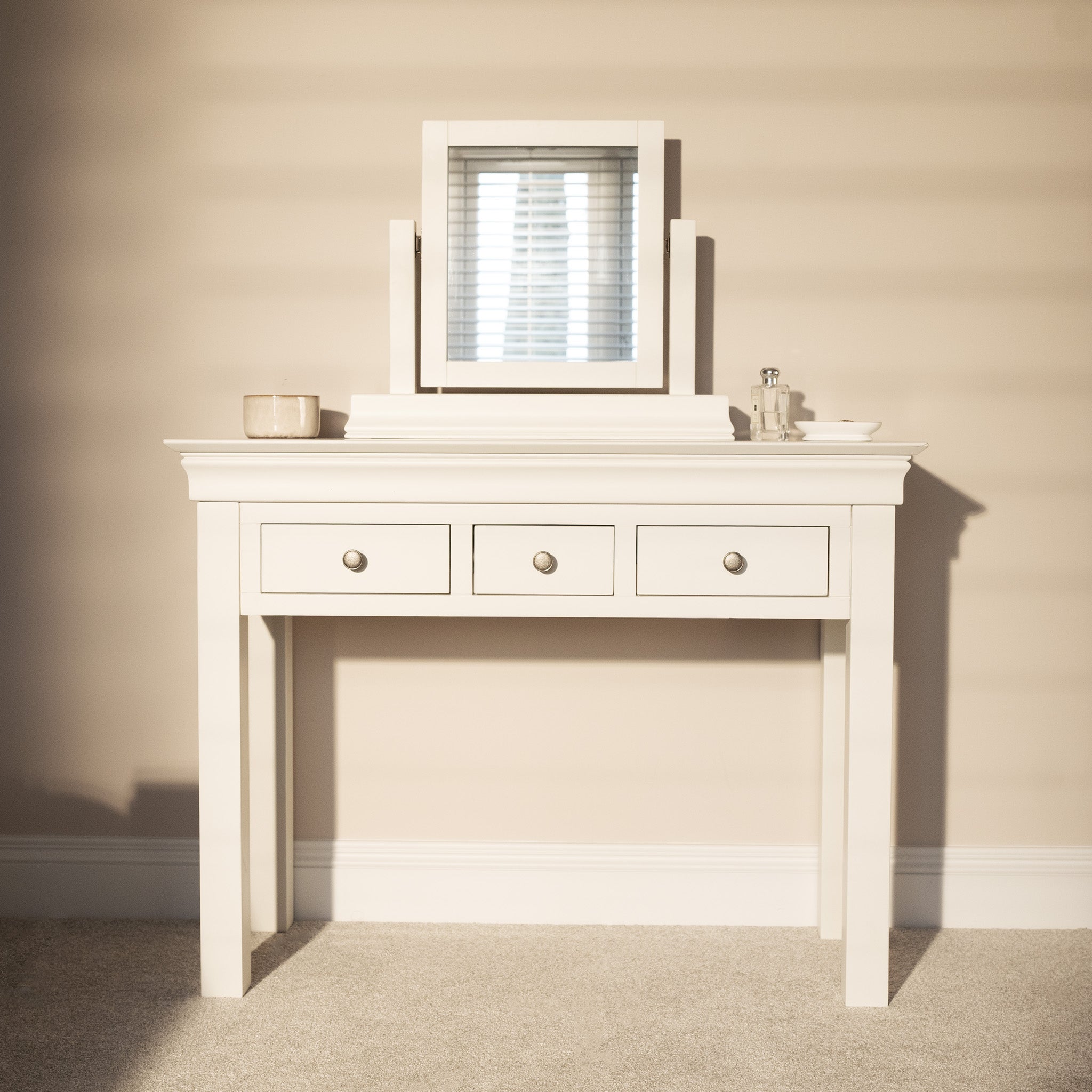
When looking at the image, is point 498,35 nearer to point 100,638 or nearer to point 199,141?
point 199,141

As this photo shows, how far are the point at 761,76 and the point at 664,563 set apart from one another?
42.4 inches

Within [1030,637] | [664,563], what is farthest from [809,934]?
[664,563]

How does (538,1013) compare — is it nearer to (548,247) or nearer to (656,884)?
(656,884)

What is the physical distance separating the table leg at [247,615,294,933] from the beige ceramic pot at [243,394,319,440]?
1.27 ft

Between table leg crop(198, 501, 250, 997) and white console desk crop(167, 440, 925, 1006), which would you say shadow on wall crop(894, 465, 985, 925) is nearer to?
white console desk crop(167, 440, 925, 1006)

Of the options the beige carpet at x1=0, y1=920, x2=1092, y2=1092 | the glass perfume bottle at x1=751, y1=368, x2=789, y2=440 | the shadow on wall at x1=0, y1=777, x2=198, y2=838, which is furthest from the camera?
the shadow on wall at x1=0, y1=777, x2=198, y2=838

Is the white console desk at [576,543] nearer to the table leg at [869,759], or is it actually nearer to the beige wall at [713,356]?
the table leg at [869,759]

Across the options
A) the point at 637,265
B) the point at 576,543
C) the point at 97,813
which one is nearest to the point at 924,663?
the point at 576,543

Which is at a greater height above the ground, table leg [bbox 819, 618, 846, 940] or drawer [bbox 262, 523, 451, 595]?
drawer [bbox 262, 523, 451, 595]

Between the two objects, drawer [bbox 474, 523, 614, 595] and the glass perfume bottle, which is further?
the glass perfume bottle

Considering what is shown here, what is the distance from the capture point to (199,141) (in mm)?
2074

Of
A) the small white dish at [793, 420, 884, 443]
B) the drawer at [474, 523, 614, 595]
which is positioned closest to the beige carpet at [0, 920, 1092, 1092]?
the drawer at [474, 523, 614, 595]

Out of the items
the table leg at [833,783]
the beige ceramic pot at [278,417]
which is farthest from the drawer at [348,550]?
the table leg at [833,783]

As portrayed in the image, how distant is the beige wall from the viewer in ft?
6.70
